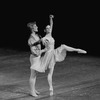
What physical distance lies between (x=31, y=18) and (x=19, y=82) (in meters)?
8.40

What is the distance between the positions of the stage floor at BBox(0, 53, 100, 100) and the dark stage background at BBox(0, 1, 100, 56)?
283 cm

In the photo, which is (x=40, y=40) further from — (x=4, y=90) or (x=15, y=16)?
(x=15, y=16)

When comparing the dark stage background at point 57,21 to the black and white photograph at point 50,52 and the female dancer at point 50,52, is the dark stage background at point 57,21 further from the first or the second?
the female dancer at point 50,52

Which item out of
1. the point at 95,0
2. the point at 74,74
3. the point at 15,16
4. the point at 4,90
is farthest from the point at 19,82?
the point at 15,16

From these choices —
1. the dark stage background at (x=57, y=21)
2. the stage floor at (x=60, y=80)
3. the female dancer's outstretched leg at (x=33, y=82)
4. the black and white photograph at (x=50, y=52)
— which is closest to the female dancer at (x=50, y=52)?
the black and white photograph at (x=50, y=52)

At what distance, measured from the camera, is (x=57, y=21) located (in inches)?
659

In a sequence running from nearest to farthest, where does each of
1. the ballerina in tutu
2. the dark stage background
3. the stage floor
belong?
the ballerina in tutu → the stage floor → the dark stage background

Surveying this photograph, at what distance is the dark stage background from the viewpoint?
15188mm

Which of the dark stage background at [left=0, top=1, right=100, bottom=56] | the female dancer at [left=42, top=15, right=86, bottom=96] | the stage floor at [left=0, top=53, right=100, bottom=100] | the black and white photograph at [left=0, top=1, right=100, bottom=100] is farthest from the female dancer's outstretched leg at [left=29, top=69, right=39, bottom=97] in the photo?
the dark stage background at [left=0, top=1, right=100, bottom=56]

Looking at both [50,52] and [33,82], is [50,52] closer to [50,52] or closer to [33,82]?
[50,52]

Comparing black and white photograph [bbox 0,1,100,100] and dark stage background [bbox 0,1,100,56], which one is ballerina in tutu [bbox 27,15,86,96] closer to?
black and white photograph [bbox 0,1,100,100]

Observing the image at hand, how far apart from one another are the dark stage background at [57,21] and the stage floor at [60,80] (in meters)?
2.83

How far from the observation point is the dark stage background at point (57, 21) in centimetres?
1519

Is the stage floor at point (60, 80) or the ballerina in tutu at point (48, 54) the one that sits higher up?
the ballerina in tutu at point (48, 54)
